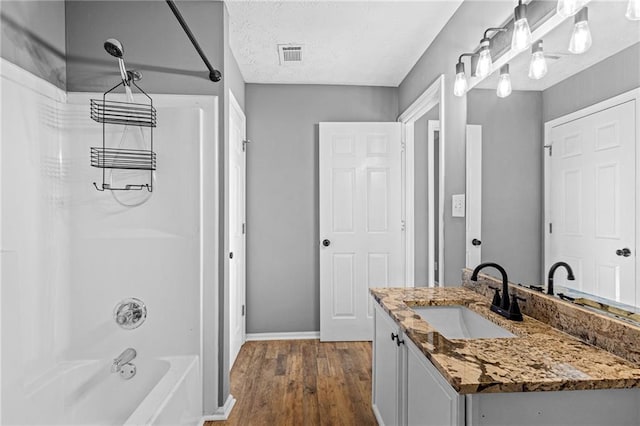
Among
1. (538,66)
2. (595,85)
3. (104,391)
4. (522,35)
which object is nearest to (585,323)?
(595,85)

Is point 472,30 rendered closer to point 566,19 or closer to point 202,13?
point 566,19

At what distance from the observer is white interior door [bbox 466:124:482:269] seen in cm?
205

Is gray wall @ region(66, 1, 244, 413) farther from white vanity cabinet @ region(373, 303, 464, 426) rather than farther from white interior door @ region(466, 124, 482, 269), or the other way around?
white interior door @ region(466, 124, 482, 269)

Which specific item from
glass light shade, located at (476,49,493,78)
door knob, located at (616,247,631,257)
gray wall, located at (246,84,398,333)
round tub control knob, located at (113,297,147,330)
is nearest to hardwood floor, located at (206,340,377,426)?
gray wall, located at (246,84,398,333)

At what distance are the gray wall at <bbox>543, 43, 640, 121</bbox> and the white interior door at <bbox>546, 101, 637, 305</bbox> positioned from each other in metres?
0.06

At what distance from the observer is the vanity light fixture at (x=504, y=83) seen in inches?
70.6

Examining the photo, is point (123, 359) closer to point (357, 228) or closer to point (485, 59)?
point (357, 228)

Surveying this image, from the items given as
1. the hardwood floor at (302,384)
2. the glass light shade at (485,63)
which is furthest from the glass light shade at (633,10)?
the hardwood floor at (302,384)

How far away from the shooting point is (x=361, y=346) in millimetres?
3488

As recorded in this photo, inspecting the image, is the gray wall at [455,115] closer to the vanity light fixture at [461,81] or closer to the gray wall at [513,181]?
the vanity light fixture at [461,81]

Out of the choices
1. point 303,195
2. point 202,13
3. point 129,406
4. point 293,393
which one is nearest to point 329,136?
point 303,195

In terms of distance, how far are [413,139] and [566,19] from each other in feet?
6.91

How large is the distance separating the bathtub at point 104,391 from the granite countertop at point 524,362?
3.80 ft

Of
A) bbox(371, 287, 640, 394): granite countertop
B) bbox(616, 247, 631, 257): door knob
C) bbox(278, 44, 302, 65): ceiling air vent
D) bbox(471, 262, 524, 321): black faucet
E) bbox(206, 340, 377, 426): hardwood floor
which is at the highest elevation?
bbox(278, 44, 302, 65): ceiling air vent
